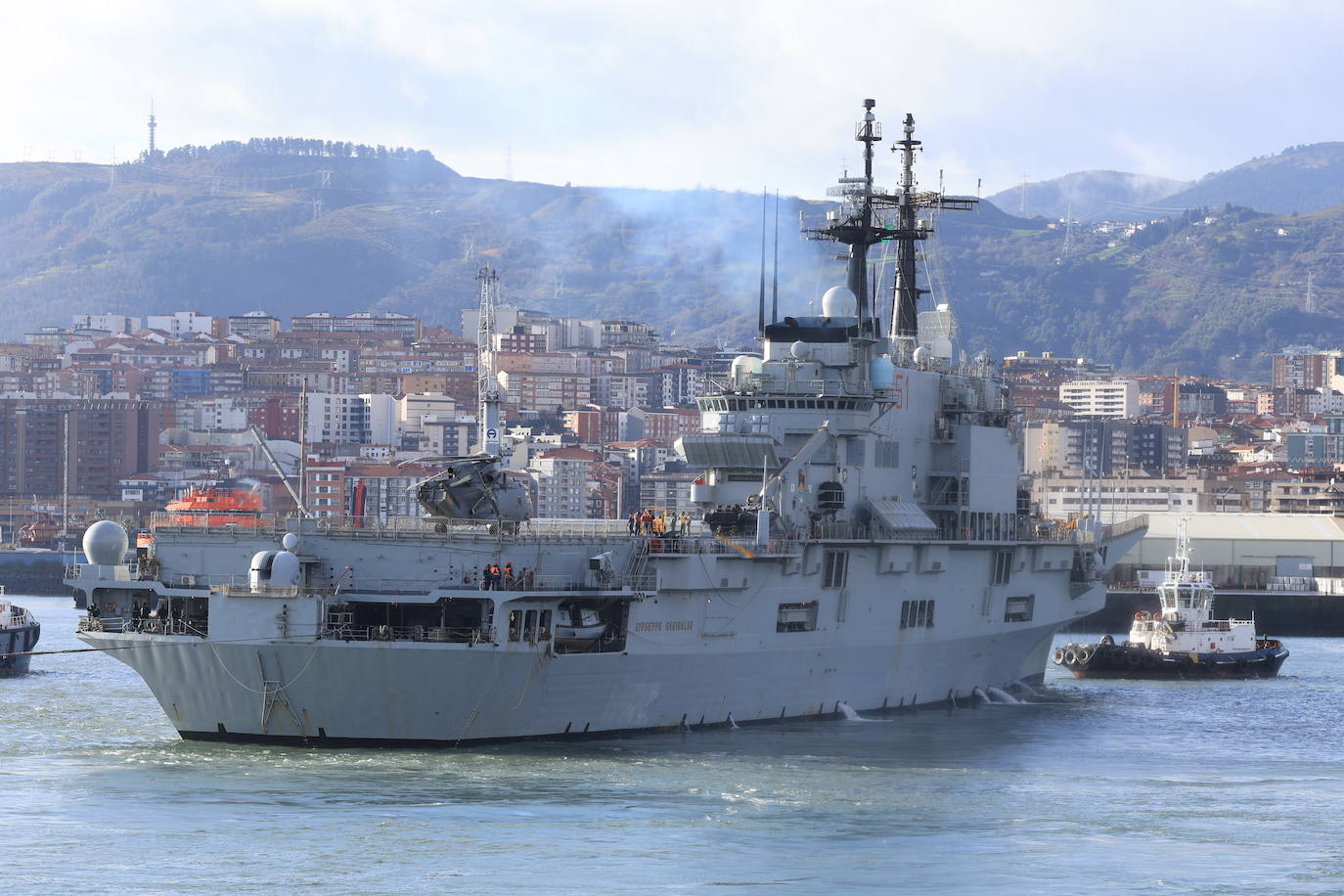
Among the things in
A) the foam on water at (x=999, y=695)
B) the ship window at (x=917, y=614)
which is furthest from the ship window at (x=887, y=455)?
the foam on water at (x=999, y=695)

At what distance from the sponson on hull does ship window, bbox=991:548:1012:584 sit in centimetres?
9

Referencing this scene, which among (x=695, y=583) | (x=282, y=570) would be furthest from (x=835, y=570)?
(x=282, y=570)

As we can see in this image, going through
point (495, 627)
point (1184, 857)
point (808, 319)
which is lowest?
point (1184, 857)

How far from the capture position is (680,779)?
2830cm

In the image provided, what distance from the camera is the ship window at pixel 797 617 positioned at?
34.1 meters

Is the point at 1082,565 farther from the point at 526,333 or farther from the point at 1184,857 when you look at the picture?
the point at 526,333

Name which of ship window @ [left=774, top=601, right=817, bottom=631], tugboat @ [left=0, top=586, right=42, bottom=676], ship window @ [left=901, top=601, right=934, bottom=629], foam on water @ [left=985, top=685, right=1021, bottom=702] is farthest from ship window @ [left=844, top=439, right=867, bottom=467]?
tugboat @ [left=0, top=586, right=42, bottom=676]

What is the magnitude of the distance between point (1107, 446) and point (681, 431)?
33479 millimetres

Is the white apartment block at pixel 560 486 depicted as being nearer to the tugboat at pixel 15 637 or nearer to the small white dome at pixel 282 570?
the tugboat at pixel 15 637

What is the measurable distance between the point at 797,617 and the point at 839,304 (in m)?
7.22

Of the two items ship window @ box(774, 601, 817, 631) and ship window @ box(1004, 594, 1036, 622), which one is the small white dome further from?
ship window @ box(1004, 594, 1036, 622)

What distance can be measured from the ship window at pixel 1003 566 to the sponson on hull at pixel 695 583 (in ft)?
0.30

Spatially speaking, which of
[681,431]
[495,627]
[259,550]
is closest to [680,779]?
[495,627]

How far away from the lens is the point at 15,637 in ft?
161
